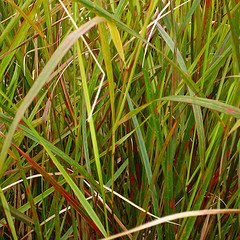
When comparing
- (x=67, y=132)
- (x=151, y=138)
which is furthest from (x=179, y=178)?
(x=67, y=132)

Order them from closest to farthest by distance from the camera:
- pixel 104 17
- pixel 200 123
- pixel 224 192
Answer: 1. pixel 104 17
2. pixel 200 123
3. pixel 224 192

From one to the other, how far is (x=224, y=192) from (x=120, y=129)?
0.16 metres

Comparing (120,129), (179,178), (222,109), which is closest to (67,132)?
(120,129)

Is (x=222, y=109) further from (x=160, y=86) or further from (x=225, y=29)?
(x=225, y=29)

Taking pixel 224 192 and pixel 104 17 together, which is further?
pixel 224 192

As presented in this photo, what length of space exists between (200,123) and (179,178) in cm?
10

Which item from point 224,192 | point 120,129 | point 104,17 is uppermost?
point 104,17

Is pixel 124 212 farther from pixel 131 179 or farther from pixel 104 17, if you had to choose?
pixel 104 17

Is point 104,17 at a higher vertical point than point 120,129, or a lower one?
higher

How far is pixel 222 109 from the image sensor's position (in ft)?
1.56

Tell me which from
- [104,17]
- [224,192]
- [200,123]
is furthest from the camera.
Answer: [224,192]

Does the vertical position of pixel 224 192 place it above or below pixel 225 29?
below

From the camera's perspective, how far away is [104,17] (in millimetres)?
426

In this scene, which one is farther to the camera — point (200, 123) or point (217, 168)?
point (217, 168)
